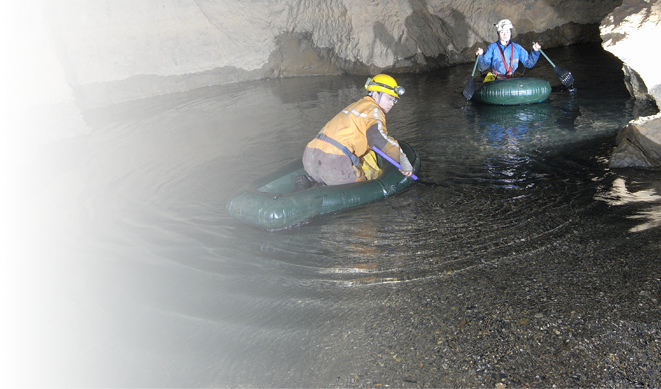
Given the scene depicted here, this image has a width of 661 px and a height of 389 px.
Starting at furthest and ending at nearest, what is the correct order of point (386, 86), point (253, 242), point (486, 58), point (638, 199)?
point (486, 58), point (386, 86), point (253, 242), point (638, 199)

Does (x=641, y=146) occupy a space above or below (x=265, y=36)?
below

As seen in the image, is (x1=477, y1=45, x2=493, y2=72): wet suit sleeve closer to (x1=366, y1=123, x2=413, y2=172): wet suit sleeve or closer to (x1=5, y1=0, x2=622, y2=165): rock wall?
(x1=5, y1=0, x2=622, y2=165): rock wall

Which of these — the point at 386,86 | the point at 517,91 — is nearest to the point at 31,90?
the point at 386,86

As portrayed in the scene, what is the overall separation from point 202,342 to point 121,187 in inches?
160

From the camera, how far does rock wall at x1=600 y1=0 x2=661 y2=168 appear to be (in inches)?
208

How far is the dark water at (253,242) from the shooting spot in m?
3.13

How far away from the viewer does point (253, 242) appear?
186 inches

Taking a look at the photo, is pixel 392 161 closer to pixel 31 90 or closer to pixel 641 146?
pixel 641 146

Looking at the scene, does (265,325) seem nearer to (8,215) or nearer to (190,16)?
(8,215)

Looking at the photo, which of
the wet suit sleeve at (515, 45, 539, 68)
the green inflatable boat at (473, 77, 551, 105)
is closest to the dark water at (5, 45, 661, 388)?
the green inflatable boat at (473, 77, 551, 105)

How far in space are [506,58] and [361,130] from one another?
5.60m

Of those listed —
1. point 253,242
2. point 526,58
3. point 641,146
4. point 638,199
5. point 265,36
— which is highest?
point 265,36

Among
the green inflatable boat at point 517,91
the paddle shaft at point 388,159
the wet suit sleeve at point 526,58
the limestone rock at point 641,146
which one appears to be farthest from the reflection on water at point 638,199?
the wet suit sleeve at point 526,58

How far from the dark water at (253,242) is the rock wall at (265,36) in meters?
5.18
